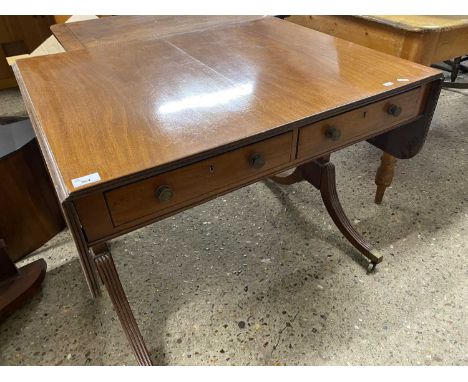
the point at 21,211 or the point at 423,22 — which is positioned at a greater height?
the point at 423,22

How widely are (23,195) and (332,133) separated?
41.6 inches

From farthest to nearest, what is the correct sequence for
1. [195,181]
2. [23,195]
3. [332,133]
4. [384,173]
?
[384,173]
[23,195]
[332,133]
[195,181]

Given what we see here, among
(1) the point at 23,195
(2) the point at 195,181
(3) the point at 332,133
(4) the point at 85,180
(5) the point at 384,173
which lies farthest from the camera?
(5) the point at 384,173

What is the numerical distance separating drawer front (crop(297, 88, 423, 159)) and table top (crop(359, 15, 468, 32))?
1.08ft

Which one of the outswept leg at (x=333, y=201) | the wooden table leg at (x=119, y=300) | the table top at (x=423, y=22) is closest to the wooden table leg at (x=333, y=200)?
the outswept leg at (x=333, y=201)

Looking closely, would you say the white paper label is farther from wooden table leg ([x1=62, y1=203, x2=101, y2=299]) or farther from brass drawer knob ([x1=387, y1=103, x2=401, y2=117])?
brass drawer knob ([x1=387, y1=103, x2=401, y2=117])

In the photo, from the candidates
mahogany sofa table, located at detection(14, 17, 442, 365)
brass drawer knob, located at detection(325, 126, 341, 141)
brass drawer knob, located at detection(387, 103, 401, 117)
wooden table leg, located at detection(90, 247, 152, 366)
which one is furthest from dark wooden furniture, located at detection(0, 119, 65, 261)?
brass drawer knob, located at detection(387, 103, 401, 117)

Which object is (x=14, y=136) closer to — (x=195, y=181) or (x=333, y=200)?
(x=195, y=181)

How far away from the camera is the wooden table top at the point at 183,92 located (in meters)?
0.69

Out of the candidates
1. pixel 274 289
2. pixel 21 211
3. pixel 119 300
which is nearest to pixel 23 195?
pixel 21 211

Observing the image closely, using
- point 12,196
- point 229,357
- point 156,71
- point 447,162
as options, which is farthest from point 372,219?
point 12,196

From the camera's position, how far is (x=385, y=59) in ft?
3.38

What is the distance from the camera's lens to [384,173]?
1.47 meters

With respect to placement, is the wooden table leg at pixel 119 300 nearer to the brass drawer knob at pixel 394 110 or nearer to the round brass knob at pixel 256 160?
the round brass knob at pixel 256 160
